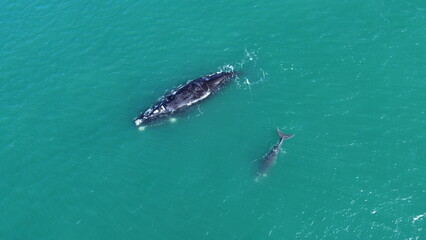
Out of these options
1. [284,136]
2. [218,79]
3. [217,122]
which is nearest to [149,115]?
[217,122]

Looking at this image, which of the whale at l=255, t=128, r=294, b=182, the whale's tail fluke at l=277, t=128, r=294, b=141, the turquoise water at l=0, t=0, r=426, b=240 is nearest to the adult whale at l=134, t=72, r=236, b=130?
the turquoise water at l=0, t=0, r=426, b=240

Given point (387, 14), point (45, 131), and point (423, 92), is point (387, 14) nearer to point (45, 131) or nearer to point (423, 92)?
point (423, 92)

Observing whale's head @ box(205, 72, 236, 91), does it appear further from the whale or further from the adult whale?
the whale

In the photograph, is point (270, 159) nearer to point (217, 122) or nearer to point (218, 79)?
point (217, 122)

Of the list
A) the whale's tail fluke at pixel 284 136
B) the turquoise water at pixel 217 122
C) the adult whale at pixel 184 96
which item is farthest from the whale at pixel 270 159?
the adult whale at pixel 184 96

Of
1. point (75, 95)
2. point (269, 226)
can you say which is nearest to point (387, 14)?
point (269, 226)
